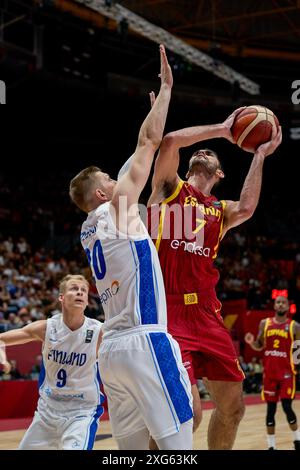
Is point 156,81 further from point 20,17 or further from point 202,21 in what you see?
point 20,17

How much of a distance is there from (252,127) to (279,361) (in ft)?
16.7

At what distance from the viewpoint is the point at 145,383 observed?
128 inches

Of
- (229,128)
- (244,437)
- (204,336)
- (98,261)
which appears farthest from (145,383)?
(244,437)

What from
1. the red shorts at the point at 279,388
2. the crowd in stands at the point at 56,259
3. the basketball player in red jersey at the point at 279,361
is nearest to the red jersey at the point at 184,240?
the basketball player in red jersey at the point at 279,361

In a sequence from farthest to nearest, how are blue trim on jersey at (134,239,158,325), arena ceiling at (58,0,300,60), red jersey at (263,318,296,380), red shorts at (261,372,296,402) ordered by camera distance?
arena ceiling at (58,0,300,60), red jersey at (263,318,296,380), red shorts at (261,372,296,402), blue trim on jersey at (134,239,158,325)

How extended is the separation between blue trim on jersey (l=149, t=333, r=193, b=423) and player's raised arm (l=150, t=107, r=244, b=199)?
1.51 metres

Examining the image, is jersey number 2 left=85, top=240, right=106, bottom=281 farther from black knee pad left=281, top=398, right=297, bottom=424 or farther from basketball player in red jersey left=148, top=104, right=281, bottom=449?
black knee pad left=281, top=398, right=297, bottom=424

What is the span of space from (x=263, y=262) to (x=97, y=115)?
6980mm

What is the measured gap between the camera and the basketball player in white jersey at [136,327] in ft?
Answer: 10.7

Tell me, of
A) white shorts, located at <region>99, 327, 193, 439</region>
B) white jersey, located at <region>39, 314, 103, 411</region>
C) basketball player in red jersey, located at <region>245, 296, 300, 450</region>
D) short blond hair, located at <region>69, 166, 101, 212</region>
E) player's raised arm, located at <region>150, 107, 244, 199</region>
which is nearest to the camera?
white shorts, located at <region>99, 327, 193, 439</region>

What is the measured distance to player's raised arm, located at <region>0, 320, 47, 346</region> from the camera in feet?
15.9

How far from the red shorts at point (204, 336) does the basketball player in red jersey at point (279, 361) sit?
153 inches

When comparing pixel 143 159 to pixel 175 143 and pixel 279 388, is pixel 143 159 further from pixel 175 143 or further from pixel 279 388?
pixel 279 388

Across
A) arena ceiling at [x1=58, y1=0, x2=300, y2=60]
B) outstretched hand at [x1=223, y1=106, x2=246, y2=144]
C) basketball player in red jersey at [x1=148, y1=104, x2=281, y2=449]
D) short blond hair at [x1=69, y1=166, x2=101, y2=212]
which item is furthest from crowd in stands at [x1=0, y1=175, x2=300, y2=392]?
short blond hair at [x1=69, y1=166, x2=101, y2=212]
